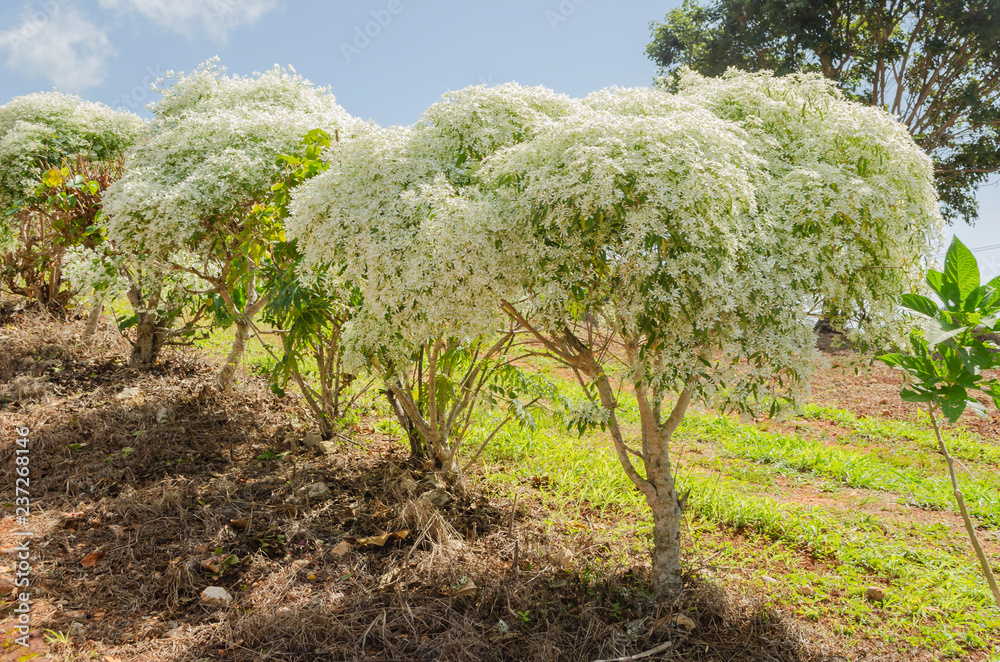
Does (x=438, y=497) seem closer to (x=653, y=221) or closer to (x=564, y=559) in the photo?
(x=564, y=559)

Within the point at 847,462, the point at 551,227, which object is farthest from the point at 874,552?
Answer: the point at 551,227

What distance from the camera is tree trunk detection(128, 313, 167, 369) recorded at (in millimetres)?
7145

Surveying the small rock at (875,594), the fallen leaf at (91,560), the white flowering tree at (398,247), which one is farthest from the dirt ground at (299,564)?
the white flowering tree at (398,247)

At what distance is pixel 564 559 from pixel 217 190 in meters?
3.80

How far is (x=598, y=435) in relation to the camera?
7.00m

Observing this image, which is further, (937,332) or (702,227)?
(702,227)

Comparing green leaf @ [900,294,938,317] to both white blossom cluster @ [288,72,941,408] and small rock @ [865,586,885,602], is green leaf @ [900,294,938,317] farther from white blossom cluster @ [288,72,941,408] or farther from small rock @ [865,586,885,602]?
small rock @ [865,586,885,602]

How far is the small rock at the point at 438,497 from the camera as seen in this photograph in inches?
176

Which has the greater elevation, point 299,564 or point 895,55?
point 895,55

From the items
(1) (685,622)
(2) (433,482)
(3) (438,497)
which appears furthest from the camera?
(2) (433,482)

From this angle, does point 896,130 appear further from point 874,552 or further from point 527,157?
point 874,552

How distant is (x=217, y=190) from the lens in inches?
193

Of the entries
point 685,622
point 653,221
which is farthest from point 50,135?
point 685,622

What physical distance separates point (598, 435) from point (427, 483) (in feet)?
9.29
